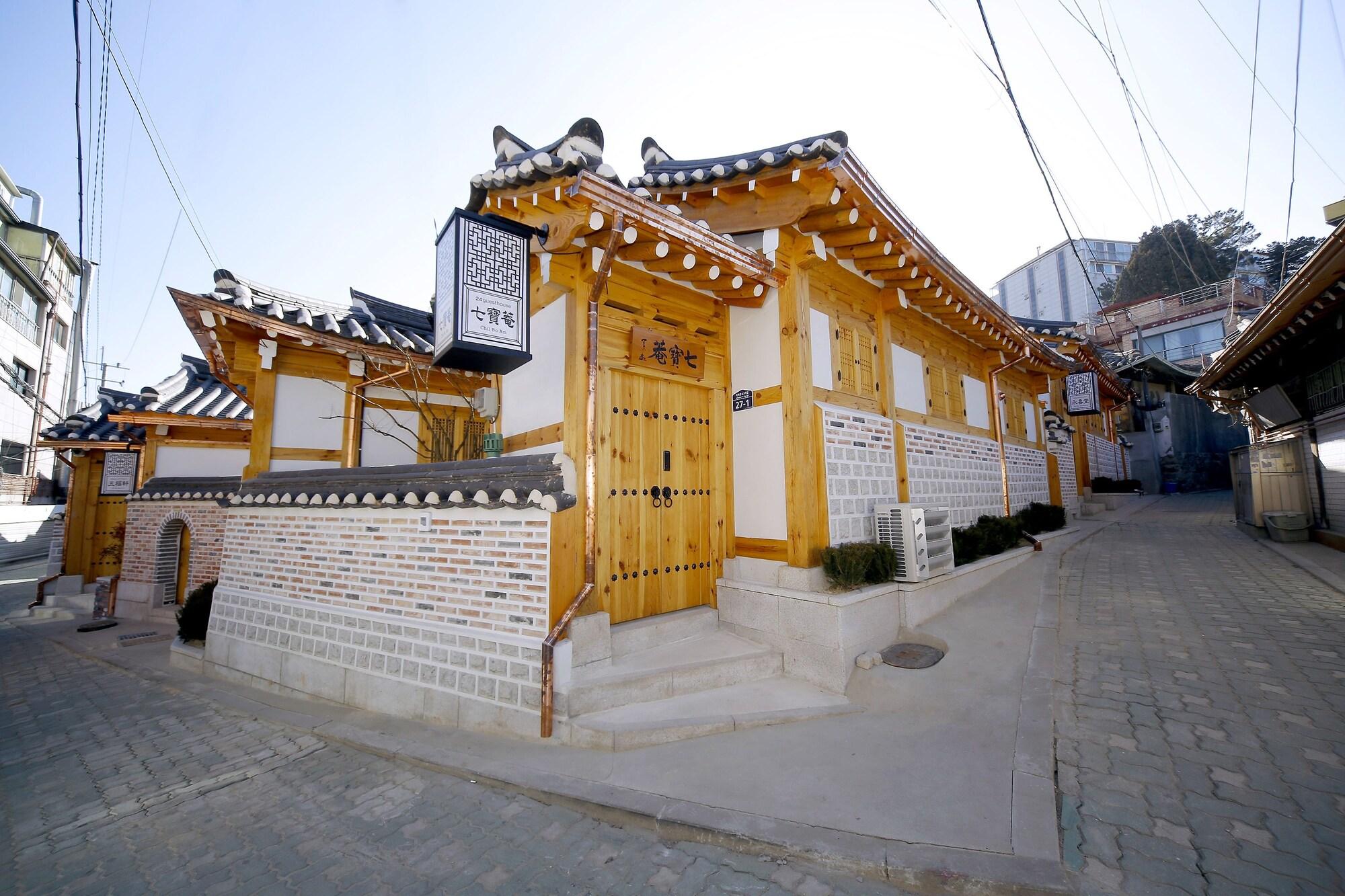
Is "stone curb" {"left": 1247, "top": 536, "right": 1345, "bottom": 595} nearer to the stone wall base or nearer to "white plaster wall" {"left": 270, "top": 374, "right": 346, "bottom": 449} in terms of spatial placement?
the stone wall base

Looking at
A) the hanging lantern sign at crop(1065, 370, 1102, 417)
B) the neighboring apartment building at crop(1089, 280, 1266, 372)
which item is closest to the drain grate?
the hanging lantern sign at crop(1065, 370, 1102, 417)

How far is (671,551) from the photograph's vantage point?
17.0 feet

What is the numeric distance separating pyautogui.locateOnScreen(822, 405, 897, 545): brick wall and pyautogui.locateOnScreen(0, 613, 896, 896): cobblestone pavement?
10.8 feet

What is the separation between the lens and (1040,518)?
998 centimetres

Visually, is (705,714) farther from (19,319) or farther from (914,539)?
(19,319)

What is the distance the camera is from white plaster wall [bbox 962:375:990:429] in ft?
28.2

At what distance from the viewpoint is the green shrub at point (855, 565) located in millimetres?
4848

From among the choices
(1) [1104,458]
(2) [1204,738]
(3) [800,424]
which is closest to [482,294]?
(3) [800,424]

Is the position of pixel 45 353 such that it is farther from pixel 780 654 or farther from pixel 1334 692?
pixel 1334 692

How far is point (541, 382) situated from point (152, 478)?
35.3 feet

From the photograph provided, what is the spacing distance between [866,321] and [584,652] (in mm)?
5059

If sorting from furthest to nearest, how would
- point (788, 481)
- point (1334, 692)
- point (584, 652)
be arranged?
1. point (788, 481)
2. point (584, 652)
3. point (1334, 692)

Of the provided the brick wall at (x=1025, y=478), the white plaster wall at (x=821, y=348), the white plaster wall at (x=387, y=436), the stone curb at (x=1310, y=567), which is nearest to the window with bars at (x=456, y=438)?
the white plaster wall at (x=387, y=436)

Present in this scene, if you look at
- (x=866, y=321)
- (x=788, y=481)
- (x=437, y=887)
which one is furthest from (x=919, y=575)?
(x=437, y=887)
